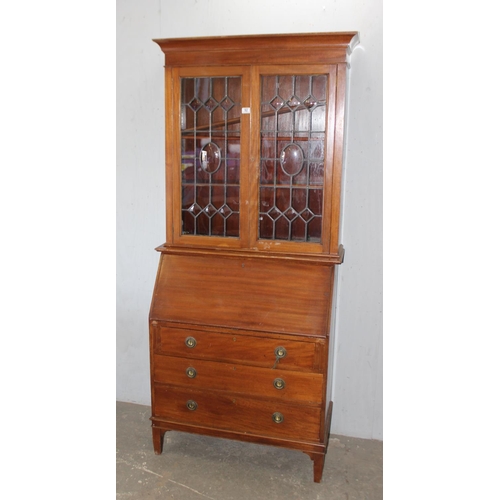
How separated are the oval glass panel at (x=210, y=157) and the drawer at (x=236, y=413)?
1.14m

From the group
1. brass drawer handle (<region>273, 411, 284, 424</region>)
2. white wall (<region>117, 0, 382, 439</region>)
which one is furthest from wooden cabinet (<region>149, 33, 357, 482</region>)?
white wall (<region>117, 0, 382, 439</region>)

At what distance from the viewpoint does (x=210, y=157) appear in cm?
263

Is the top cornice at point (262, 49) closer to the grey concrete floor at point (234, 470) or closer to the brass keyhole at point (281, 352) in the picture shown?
the brass keyhole at point (281, 352)

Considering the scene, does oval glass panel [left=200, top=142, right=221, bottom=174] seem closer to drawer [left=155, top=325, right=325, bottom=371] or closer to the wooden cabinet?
the wooden cabinet

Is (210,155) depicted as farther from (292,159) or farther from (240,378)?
(240,378)

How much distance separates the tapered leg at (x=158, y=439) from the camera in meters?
2.72

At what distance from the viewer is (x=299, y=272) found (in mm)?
2479

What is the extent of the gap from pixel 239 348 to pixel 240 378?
0.51 ft

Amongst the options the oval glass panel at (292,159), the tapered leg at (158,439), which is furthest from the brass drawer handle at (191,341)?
the oval glass panel at (292,159)

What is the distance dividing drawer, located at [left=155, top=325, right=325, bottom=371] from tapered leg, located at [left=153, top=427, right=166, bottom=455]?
47cm

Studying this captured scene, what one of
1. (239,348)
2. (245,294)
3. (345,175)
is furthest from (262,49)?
(239,348)

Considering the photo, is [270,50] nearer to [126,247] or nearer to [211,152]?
[211,152]
